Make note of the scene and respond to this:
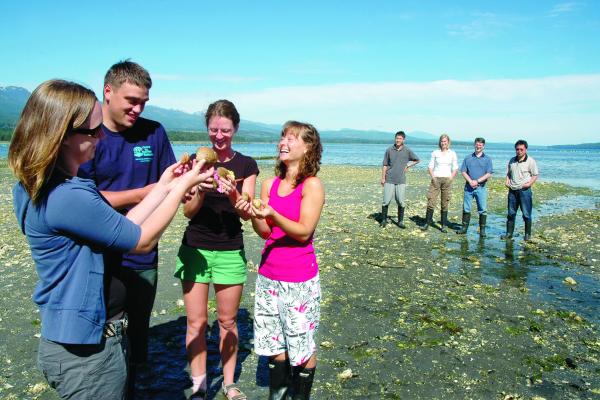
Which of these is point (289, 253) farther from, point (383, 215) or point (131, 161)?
point (383, 215)

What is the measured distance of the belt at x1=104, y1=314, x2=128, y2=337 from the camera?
2.92 metres

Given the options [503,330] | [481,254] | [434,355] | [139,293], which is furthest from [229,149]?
[481,254]

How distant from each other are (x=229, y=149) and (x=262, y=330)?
2.04m

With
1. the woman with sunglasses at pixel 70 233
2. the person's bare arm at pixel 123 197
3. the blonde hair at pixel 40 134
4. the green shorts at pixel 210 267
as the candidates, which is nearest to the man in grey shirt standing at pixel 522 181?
the green shorts at pixel 210 267

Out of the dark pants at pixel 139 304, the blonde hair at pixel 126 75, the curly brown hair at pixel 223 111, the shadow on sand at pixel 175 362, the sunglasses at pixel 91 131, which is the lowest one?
the shadow on sand at pixel 175 362

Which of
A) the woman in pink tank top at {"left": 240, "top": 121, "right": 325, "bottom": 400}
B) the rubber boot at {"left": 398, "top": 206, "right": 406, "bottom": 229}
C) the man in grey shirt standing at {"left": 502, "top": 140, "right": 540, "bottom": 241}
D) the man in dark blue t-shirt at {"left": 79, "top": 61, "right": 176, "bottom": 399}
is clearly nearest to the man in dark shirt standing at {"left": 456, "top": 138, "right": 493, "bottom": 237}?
the man in grey shirt standing at {"left": 502, "top": 140, "right": 540, "bottom": 241}

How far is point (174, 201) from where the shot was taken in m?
3.02

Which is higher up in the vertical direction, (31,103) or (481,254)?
(31,103)

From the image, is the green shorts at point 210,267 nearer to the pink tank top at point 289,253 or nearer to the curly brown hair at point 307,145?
the pink tank top at point 289,253

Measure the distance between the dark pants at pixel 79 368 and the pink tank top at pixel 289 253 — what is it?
1.99 meters

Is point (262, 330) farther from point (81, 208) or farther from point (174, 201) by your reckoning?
point (81, 208)

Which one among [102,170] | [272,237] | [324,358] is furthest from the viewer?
[324,358]

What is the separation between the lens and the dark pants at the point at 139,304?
4.60 m

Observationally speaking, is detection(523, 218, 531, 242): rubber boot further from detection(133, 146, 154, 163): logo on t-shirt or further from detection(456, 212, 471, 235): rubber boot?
detection(133, 146, 154, 163): logo on t-shirt
